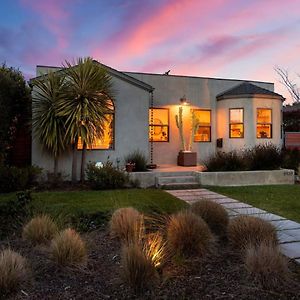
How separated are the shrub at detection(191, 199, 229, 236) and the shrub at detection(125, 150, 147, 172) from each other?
6.21 meters

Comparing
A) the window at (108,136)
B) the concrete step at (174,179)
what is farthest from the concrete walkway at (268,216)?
the window at (108,136)

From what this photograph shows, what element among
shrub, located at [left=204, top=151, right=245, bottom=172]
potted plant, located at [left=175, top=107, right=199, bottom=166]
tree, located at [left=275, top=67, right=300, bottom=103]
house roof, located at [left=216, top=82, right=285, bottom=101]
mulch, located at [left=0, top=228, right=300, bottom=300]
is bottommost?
mulch, located at [left=0, top=228, right=300, bottom=300]

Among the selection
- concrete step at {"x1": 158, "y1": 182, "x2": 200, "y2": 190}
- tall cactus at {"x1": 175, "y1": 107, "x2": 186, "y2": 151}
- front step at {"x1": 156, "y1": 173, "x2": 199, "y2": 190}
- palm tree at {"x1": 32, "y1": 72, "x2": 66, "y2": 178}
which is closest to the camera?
palm tree at {"x1": 32, "y1": 72, "x2": 66, "y2": 178}

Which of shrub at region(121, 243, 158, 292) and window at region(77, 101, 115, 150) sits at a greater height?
window at region(77, 101, 115, 150)

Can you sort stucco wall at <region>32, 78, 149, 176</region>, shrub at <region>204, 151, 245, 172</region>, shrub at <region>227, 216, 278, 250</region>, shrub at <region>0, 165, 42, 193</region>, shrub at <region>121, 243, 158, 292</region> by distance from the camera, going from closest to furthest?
shrub at <region>121, 243, 158, 292</region> → shrub at <region>227, 216, 278, 250</region> → shrub at <region>0, 165, 42, 193</region> → shrub at <region>204, 151, 245, 172</region> → stucco wall at <region>32, 78, 149, 176</region>

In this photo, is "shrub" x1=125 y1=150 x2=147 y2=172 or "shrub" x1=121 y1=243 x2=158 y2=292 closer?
"shrub" x1=121 y1=243 x2=158 y2=292

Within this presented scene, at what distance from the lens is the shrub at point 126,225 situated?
4.89 metres

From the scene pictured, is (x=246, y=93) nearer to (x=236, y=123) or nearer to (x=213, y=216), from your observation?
(x=236, y=123)

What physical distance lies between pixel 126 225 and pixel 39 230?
47.0 inches

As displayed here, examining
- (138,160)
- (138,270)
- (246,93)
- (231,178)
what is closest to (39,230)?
(138,270)

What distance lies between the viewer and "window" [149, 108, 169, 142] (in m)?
14.9

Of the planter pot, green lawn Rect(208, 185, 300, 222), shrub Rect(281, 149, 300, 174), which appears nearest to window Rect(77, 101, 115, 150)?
the planter pot

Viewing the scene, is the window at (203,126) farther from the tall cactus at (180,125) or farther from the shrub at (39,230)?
the shrub at (39,230)

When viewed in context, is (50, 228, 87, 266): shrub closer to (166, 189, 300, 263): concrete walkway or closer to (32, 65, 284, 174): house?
(166, 189, 300, 263): concrete walkway
